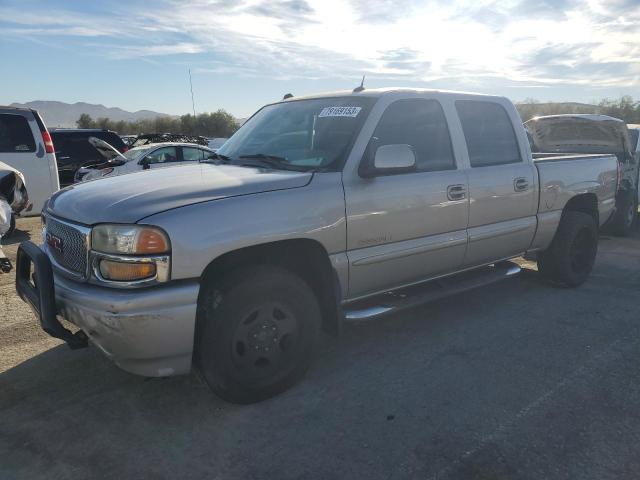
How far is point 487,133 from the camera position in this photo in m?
4.75

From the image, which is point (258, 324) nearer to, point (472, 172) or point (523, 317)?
point (472, 172)

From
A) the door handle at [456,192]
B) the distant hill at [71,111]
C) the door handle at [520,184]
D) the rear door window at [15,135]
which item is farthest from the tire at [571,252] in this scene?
the distant hill at [71,111]

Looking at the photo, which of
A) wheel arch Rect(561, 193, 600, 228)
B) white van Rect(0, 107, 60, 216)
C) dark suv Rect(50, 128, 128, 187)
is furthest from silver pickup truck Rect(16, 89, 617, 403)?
dark suv Rect(50, 128, 128, 187)

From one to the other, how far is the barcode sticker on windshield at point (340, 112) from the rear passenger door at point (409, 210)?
196 mm

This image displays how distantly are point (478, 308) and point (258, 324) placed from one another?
2.67 meters

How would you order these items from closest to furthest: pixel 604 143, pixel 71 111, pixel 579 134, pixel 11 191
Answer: pixel 11 191
pixel 604 143
pixel 579 134
pixel 71 111

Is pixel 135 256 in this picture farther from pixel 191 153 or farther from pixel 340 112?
pixel 191 153

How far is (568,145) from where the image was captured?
915 cm

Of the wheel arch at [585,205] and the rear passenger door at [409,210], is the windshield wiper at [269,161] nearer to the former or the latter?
the rear passenger door at [409,210]

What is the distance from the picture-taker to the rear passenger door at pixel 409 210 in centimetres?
364

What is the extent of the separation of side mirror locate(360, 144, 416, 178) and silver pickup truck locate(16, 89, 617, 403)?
0.04 feet

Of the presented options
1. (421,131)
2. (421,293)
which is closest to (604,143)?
(421,131)

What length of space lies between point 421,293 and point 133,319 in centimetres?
231

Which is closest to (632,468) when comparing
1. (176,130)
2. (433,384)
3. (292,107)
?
(433,384)
